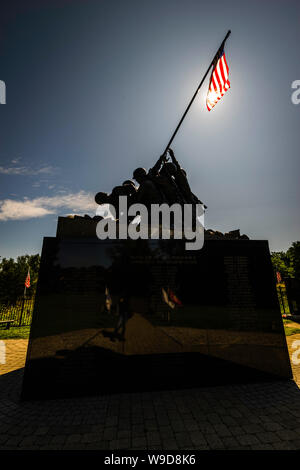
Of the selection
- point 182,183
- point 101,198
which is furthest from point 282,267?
point 101,198

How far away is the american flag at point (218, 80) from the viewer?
5606mm

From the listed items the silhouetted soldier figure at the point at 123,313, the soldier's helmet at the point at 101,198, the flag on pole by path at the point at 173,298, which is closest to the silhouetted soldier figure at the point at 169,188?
the soldier's helmet at the point at 101,198

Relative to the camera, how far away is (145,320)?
4348mm

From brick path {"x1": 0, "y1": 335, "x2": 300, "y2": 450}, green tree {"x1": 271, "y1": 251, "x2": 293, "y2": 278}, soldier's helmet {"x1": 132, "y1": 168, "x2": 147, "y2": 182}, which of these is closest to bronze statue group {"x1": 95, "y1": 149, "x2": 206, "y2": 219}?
soldier's helmet {"x1": 132, "y1": 168, "x2": 147, "y2": 182}

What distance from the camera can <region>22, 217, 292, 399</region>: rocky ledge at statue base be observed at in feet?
13.2

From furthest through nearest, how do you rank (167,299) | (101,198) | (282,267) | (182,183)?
(282,267), (182,183), (101,198), (167,299)

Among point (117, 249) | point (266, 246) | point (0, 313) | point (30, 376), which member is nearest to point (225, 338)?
point (266, 246)

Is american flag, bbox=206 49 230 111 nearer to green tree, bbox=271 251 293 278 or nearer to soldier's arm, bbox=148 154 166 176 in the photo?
soldier's arm, bbox=148 154 166 176

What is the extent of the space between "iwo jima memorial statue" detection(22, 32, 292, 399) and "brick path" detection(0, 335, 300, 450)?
0.29 m

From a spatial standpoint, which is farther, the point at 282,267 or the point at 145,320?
the point at 282,267

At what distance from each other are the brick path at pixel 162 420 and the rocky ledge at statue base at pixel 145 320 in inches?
11.4

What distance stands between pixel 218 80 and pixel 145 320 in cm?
675

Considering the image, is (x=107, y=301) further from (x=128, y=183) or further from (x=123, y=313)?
(x=128, y=183)

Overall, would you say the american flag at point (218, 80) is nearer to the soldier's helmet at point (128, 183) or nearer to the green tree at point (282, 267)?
the soldier's helmet at point (128, 183)
